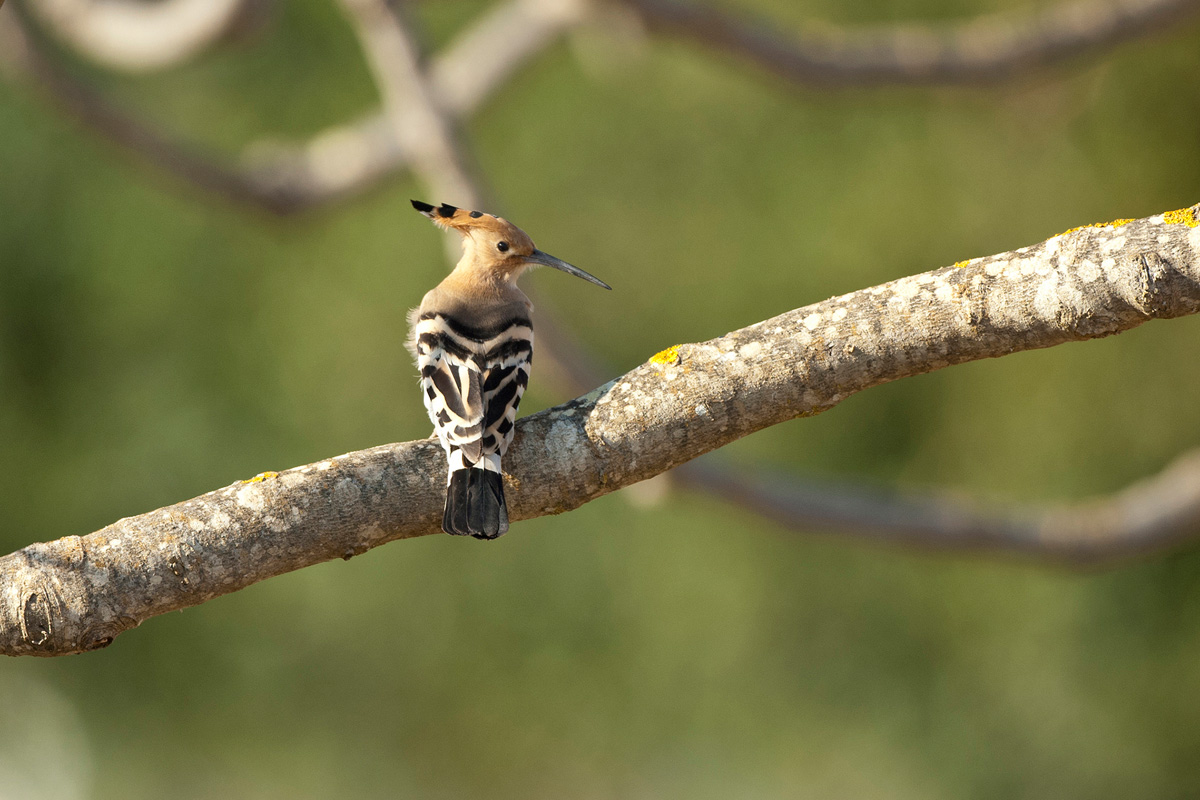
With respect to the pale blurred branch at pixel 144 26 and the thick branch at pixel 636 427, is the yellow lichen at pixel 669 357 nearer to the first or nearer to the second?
the thick branch at pixel 636 427

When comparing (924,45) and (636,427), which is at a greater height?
(924,45)

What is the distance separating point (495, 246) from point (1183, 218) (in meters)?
1.62

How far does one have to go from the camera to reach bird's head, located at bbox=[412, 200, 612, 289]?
10.0 ft

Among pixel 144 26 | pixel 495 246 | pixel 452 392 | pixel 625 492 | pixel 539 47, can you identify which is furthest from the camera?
pixel 625 492

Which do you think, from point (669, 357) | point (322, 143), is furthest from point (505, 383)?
point (322, 143)

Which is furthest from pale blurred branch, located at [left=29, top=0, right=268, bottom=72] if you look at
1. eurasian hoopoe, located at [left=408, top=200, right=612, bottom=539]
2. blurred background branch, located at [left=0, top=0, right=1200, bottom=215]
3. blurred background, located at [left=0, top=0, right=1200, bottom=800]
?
eurasian hoopoe, located at [left=408, top=200, right=612, bottom=539]

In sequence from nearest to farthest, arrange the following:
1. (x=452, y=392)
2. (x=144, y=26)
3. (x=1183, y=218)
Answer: (x=1183, y=218), (x=452, y=392), (x=144, y=26)

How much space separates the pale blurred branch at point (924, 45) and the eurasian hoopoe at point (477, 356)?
1.93 meters

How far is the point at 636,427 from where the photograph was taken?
219 centimetres

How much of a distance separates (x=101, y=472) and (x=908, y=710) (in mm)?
6008

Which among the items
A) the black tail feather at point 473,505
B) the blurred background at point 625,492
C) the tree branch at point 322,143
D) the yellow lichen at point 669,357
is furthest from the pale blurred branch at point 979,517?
the black tail feather at point 473,505

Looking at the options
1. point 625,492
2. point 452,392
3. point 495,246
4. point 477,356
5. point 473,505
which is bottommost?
point 473,505

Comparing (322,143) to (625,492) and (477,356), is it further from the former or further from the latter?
(477,356)

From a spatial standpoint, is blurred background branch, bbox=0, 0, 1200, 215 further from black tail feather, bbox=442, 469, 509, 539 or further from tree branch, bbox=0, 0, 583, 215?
black tail feather, bbox=442, 469, 509, 539
